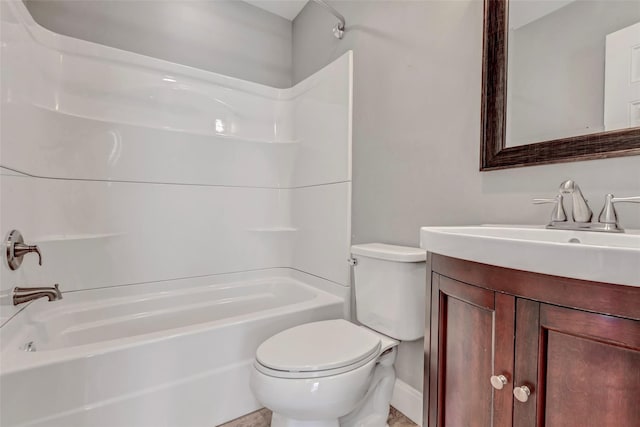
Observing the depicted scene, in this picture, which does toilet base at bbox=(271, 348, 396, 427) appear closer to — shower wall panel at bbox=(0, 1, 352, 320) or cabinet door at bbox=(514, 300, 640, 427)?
shower wall panel at bbox=(0, 1, 352, 320)

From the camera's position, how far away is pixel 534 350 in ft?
1.75

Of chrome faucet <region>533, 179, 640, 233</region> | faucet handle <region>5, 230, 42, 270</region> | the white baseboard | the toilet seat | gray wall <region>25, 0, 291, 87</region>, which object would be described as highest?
gray wall <region>25, 0, 291, 87</region>

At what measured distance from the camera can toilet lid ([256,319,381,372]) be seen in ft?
3.29

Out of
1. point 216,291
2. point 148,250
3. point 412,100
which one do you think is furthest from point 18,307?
point 412,100

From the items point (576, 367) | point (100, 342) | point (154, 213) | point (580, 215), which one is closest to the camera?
point (576, 367)

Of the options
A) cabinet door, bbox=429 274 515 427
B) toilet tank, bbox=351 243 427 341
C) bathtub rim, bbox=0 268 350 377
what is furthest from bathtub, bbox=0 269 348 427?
cabinet door, bbox=429 274 515 427

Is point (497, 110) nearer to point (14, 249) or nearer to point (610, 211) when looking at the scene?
point (610, 211)

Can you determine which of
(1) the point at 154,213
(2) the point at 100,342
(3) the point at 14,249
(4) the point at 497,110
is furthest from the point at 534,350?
(1) the point at 154,213

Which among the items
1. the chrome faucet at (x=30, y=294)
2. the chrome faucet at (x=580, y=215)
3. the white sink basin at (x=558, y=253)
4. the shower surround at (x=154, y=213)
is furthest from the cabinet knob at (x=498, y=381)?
the chrome faucet at (x=30, y=294)

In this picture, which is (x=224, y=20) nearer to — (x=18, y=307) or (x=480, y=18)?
(x=480, y=18)

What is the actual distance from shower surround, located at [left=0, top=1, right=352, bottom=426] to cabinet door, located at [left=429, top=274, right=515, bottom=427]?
2.95 ft

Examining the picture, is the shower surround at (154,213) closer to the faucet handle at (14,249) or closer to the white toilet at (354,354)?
the faucet handle at (14,249)

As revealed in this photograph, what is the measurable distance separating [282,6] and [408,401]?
8.79 ft

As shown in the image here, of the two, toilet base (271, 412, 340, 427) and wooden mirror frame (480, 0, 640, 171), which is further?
toilet base (271, 412, 340, 427)
